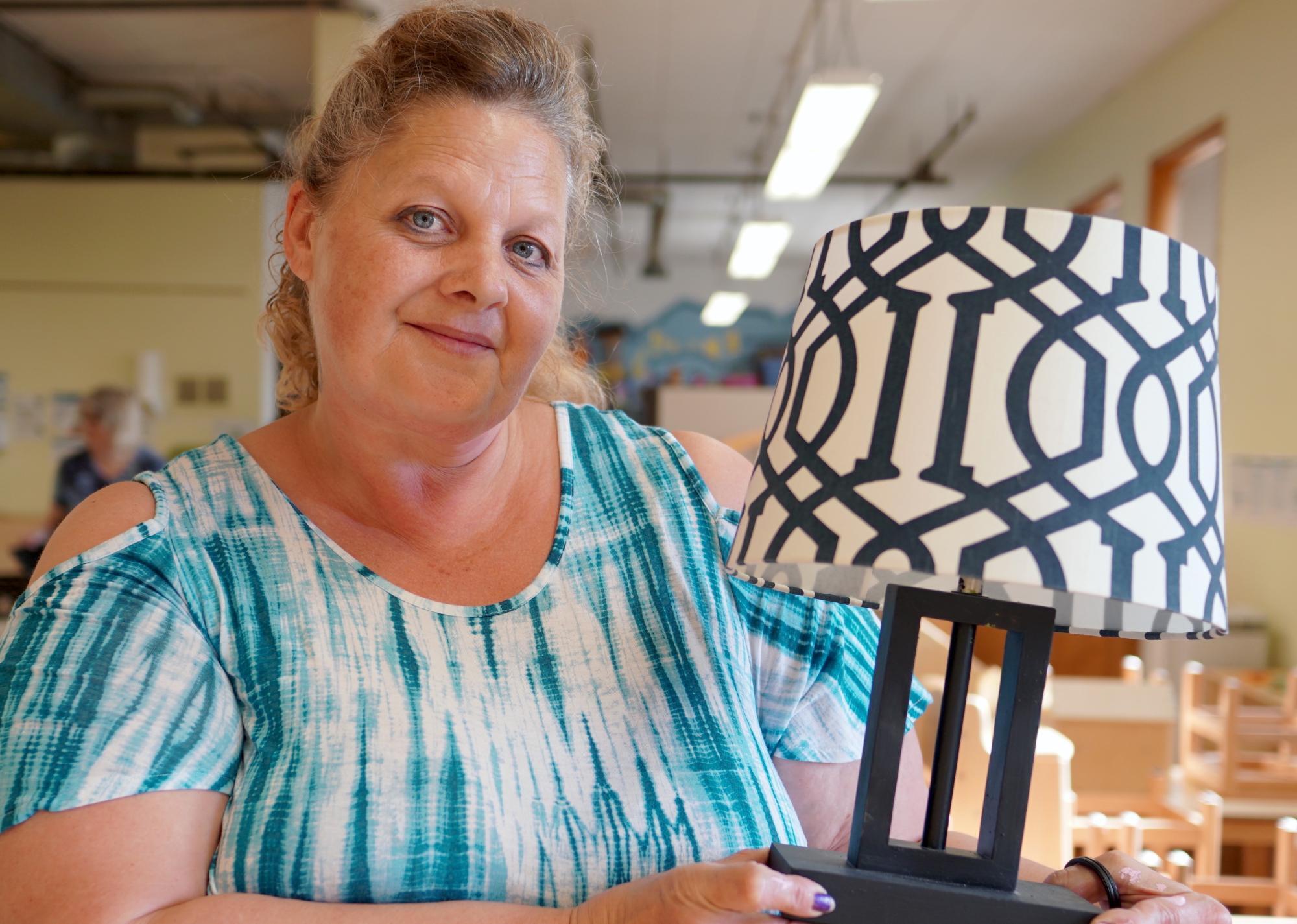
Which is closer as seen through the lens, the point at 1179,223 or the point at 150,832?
the point at 150,832

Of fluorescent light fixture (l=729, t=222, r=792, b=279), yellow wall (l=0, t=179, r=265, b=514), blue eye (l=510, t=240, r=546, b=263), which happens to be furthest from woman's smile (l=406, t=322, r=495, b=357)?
yellow wall (l=0, t=179, r=265, b=514)

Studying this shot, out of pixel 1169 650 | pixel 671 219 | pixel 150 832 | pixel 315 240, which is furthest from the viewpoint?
pixel 671 219

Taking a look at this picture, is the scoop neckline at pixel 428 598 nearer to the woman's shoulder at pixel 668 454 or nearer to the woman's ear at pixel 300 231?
the woman's shoulder at pixel 668 454

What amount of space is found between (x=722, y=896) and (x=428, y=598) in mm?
457

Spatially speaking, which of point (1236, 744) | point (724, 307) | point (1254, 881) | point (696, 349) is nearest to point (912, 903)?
point (1254, 881)

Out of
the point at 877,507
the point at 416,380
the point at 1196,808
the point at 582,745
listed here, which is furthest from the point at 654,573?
the point at 1196,808

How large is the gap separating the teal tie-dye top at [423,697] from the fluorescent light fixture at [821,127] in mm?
3792

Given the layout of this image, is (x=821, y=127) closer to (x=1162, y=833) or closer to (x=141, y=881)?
(x=1162, y=833)

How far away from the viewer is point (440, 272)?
104 centimetres

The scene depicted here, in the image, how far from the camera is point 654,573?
1174 mm

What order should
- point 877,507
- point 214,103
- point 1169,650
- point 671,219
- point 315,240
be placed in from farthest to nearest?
point 671,219 < point 214,103 < point 1169,650 < point 315,240 < point 877,507

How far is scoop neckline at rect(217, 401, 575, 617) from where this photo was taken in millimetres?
1091

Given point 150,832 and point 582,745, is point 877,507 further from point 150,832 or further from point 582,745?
point 150,832

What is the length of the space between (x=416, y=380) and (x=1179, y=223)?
22.3ft
